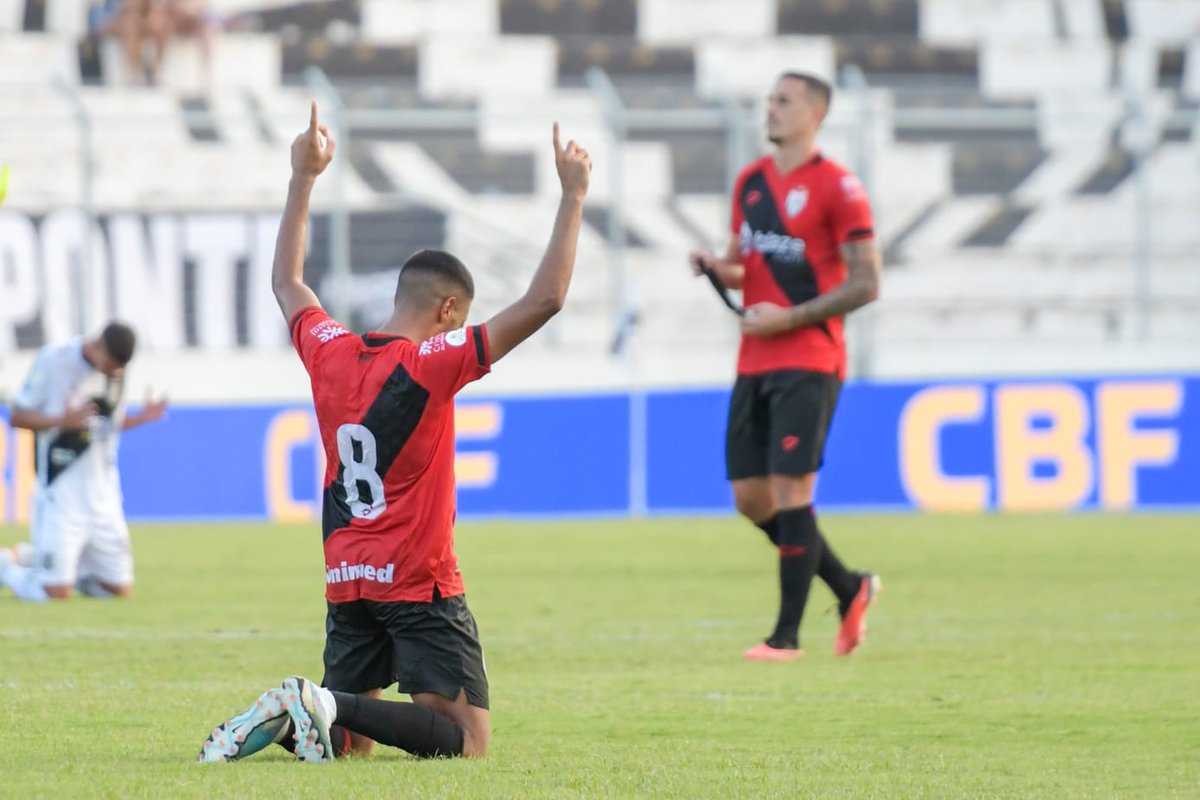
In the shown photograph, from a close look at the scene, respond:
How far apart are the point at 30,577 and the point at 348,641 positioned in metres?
5.80

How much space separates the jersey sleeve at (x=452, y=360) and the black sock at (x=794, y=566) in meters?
3.01

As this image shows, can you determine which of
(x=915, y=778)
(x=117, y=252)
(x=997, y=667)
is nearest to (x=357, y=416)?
(x=915, y=778)

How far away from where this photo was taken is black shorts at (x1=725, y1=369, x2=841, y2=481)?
778cm

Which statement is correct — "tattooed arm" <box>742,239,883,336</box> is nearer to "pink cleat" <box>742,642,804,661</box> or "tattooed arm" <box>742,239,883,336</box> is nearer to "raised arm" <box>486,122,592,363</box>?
"pink cleat" <box>742,642,804,661</box>

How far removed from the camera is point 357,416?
500cm

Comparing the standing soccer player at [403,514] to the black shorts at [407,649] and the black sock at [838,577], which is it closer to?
the black shorts at [407,649]

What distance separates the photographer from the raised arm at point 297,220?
5.25 m

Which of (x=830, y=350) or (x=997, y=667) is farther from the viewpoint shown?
(x=830, y=350)

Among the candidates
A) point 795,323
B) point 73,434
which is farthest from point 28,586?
point 795,323

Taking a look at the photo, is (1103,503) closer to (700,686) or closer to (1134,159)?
(1134,159)

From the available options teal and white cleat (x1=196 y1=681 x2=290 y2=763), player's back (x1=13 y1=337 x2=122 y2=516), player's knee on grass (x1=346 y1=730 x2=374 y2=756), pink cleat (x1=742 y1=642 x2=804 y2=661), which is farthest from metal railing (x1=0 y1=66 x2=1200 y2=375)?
teal and white cleat (x1=196 y1=681 x2=290 y2=763)

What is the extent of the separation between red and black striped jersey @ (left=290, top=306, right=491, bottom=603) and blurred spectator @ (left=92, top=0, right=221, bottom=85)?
18523 millimetres

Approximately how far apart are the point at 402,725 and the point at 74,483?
242 inches

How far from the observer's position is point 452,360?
483 cm
